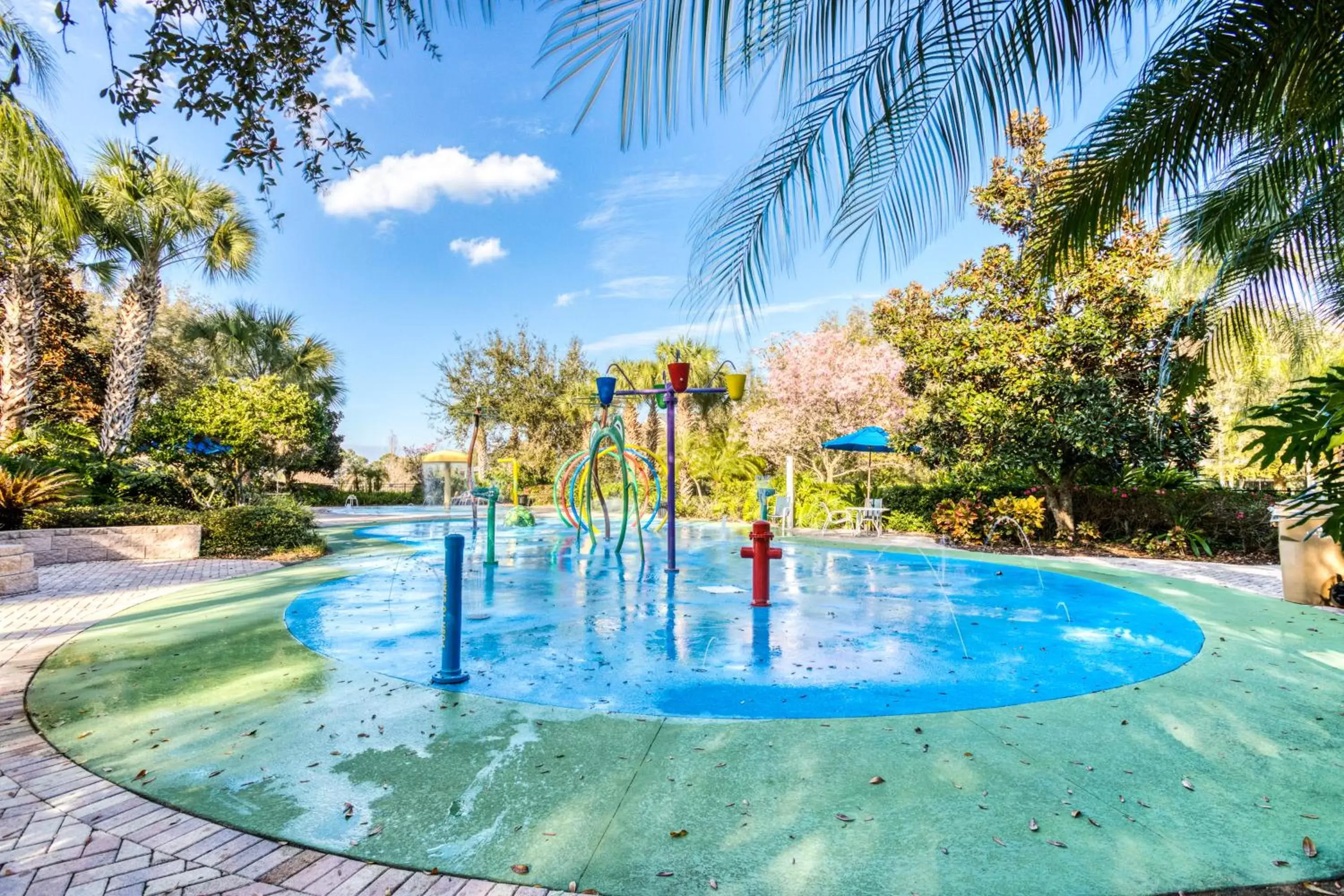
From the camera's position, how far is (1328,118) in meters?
2.72

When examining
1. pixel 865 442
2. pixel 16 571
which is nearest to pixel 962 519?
pixel 865 442

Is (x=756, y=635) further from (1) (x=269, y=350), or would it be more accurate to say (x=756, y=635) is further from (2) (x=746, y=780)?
(1) (x=269, y=350)

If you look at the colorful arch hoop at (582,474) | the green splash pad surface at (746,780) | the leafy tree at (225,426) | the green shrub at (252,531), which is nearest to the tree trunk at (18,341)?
the leafy tree at (225,426)

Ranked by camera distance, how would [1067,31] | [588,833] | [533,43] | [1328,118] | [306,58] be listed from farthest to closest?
[306,58] < [1328,118] < [588,833] < [1067,31] < [533,43]

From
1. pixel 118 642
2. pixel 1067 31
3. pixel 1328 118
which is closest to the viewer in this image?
pixel 1067 31

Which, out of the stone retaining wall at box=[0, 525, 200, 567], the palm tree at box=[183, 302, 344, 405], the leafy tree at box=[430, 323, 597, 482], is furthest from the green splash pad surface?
the leafy tree at box=[430, 323, 597, 482]

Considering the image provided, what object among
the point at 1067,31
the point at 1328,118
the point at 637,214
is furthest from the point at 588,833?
the point at 1328,118

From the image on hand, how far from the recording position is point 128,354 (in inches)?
517

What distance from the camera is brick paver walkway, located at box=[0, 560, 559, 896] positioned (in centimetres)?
218

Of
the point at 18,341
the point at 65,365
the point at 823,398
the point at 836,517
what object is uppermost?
the point at 65,365

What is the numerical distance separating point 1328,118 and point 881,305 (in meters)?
12.1

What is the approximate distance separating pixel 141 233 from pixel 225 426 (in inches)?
164

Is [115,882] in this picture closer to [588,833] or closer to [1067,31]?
[588,833]

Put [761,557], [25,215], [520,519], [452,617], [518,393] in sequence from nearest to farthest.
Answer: [452,617], [761,557], [25,215], [520,519], [518,393]
